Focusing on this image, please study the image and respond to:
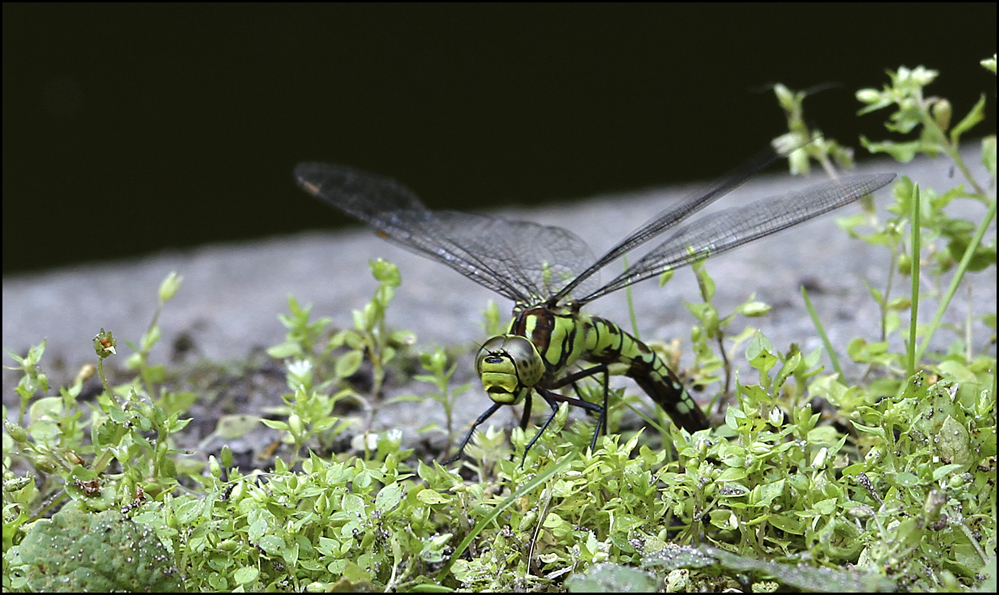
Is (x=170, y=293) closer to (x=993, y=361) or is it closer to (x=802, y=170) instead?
(x=802, y=170)

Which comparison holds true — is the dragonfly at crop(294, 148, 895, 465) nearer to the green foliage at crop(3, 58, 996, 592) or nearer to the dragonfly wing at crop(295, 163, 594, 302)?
the dragonfly wing at crop(295, 163, 594, 302)

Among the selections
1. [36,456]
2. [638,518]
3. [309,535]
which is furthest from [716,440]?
[36,456]

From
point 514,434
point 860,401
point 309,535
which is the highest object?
point 860,401

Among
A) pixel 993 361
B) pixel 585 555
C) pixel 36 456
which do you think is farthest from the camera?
pixel 993 361

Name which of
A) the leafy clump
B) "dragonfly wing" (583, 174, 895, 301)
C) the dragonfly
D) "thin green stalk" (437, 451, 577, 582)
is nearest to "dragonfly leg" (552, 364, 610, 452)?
the dragonfly

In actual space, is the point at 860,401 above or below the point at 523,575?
above

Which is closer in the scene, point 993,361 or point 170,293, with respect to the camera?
point 993,361

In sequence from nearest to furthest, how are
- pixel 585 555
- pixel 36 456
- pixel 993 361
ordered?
1. pixel 585 555
2. pixel 36 456
3. pixel 993 361

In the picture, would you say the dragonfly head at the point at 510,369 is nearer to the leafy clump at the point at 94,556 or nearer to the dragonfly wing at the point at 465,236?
the dragonfly wing at the point at 465,236
